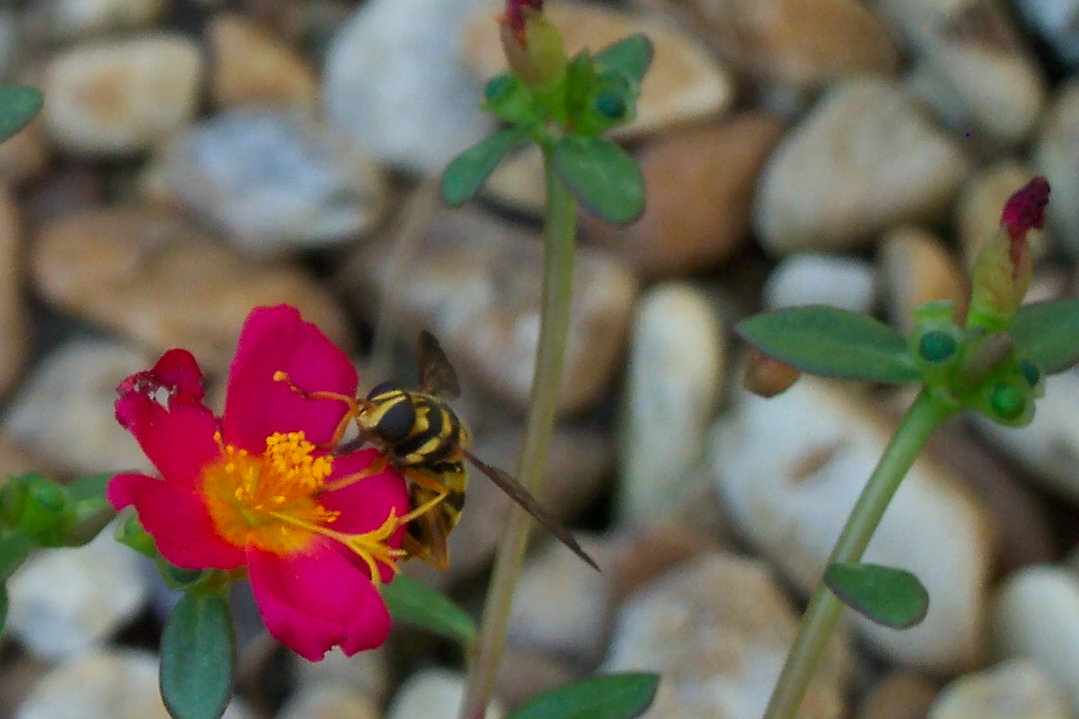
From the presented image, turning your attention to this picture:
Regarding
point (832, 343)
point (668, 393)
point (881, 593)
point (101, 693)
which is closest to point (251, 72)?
point (668, 393)

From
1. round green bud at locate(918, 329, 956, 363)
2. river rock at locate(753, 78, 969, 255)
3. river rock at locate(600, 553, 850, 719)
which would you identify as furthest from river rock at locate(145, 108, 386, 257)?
round green bud at locate(918, 329, 956, 363)

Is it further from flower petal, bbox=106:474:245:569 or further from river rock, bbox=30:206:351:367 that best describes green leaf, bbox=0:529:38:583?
river rock, bbox=30:206:351:367

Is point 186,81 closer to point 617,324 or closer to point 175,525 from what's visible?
point 617,324

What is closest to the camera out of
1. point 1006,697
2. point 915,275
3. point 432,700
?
point 1006,697

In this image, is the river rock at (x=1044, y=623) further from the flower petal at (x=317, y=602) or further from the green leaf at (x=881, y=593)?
the flower petal at (x=317, y=602)

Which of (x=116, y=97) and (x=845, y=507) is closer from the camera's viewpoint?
(x=845, y=507)

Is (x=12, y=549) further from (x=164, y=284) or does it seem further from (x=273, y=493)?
(x=164, y=284)

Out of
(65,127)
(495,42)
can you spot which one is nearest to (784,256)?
(495,42)
